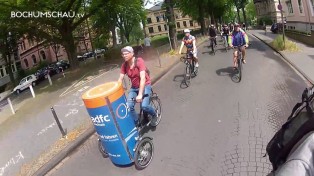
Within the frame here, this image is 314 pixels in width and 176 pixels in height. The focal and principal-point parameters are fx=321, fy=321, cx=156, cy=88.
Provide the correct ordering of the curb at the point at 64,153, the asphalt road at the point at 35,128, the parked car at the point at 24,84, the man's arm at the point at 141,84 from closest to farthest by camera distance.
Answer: the man's arm at the point at 141,84, the curb at the point at 64,153, the asphalt road at the point at 35,128, the parked car at the point at 24,84

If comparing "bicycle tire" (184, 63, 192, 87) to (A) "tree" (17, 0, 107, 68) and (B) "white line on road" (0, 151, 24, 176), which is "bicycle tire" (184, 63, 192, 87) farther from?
(A) "tree" (17, 0, 107, 68)

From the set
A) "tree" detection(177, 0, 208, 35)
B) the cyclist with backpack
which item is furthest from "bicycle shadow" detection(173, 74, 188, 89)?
"tree" detection(177, 0, 208, 35)

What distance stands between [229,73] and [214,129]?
5943 millimetres

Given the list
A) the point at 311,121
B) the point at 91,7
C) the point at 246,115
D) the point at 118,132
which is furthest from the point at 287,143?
the point at 91,7

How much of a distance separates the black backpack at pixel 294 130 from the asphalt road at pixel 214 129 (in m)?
3.06

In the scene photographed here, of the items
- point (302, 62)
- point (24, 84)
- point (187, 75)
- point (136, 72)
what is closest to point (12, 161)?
point (136, 72)

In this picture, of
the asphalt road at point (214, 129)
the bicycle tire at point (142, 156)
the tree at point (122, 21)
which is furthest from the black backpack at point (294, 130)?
the tree at point (122, 21)

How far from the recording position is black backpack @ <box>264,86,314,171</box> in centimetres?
Result: 203

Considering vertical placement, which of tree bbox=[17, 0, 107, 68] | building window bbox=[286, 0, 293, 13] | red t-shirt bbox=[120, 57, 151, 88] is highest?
tree bbox=[17, 0, 107, 68]

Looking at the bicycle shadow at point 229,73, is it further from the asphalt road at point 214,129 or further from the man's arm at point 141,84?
the man's arm at point 141,84

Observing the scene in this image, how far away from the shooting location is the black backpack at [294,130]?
2027 mm

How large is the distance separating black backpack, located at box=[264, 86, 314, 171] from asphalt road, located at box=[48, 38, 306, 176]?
3059mm

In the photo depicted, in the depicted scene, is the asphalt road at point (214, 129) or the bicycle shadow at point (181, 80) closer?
the asphalt road at point (214, 129)

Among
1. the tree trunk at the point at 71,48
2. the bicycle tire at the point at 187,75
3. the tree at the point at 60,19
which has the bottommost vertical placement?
the bicycle tire at the point at 187,75
